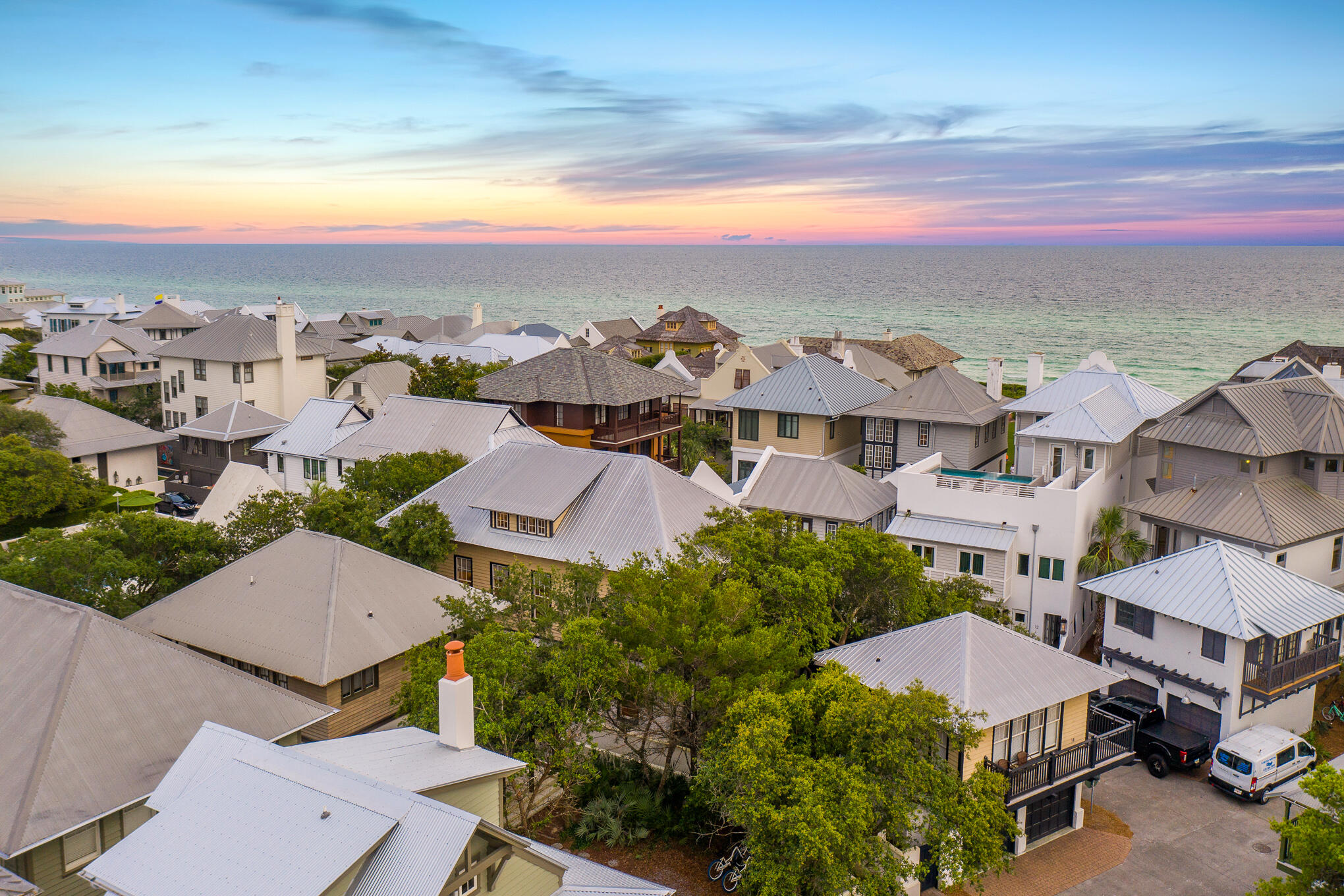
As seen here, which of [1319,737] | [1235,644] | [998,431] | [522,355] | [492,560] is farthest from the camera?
[522,355]

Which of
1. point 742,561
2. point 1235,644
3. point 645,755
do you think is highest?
point 742,561

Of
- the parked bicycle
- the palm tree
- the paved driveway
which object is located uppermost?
the palm tree

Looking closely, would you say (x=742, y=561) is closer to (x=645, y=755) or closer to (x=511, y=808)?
(x=645, y=755)

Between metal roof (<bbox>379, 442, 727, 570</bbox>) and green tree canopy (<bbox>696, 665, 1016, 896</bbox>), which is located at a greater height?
metal roof (<bbox>379, 442, 727, 570</bbox>)

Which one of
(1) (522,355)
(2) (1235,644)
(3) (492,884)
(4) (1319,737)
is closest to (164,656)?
(3) (492,884)

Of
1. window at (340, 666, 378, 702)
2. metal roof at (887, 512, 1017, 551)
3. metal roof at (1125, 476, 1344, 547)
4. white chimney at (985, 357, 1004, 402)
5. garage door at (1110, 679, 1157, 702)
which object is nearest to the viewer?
window at (340, 666, 378, 702)

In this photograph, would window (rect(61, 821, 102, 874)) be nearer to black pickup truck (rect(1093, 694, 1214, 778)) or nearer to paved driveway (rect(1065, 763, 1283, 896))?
paved driveway (rect(1065, 763, 1283, 896))

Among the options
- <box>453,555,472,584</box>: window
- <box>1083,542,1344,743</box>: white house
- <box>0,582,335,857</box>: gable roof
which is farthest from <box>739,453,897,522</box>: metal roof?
<box>0,582,335,857</box>: gable roof
